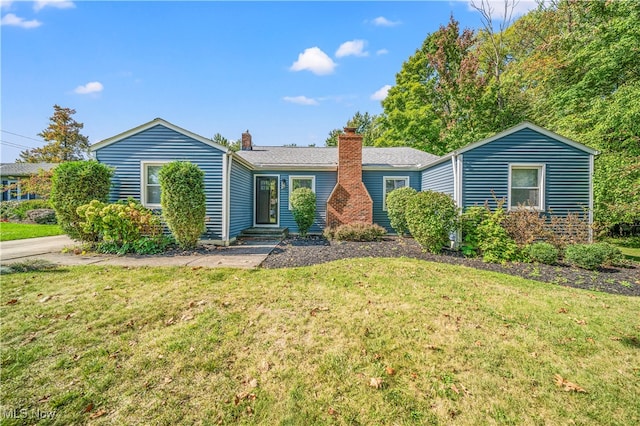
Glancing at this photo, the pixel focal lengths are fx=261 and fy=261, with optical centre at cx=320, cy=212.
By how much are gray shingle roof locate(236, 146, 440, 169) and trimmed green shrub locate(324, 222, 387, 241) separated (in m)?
3.32

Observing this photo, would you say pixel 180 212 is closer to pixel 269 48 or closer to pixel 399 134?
pixel 269 48

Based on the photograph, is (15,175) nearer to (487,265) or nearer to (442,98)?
(487,265)

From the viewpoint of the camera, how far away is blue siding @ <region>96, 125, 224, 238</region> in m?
8.89

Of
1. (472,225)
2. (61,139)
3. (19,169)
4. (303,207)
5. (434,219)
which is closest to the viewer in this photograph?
(434,219)

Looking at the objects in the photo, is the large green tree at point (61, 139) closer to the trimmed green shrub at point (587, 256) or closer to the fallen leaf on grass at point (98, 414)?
the fallen leaf on grass at point (98, 414)

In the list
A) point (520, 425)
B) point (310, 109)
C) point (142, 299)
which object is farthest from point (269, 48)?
point (520, 425)

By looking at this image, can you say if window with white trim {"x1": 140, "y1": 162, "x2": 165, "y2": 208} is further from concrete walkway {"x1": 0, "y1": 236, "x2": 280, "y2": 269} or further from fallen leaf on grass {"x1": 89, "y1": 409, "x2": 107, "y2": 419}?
fallen leaf on grass {"x1": 89, "y1": 409, "x2": 107, "y2": 419}

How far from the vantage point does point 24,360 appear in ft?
8.55

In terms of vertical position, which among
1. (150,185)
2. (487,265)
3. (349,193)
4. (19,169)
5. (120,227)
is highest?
(19,169)

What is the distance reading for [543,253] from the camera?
6.79m

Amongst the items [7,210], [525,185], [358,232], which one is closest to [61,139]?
[7,210]

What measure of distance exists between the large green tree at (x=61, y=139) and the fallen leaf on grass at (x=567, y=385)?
135 feet

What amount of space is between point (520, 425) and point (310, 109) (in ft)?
58.1

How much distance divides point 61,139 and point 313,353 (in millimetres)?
42580
